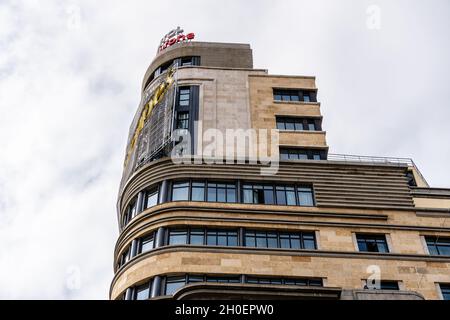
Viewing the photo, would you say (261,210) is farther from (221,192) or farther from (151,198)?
(151,198)

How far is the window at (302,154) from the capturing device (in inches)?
1769

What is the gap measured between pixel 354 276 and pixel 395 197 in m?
8.50

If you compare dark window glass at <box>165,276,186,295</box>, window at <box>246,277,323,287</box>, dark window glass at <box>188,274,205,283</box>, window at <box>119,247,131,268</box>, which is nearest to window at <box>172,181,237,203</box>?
window at <box>119,247,131,268</box>

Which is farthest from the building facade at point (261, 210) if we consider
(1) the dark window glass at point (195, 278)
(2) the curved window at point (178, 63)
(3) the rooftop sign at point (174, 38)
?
(3) the rooftop sign at point (174, 38)

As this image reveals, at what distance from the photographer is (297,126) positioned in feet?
155

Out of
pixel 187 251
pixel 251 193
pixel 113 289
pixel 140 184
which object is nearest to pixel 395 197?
pixel 251 193

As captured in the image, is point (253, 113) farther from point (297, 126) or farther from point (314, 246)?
point (314, 246)

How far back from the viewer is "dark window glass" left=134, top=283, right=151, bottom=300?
36.5 m

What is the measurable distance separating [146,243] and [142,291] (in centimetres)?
404

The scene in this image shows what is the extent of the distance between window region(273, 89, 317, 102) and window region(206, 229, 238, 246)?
15.6m

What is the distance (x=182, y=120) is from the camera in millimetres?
46156

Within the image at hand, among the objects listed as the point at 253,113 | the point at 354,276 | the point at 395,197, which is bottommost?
the point at 354,276

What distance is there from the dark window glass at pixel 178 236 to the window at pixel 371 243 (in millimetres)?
13091

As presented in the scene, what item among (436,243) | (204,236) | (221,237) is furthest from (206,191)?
(436,243)
